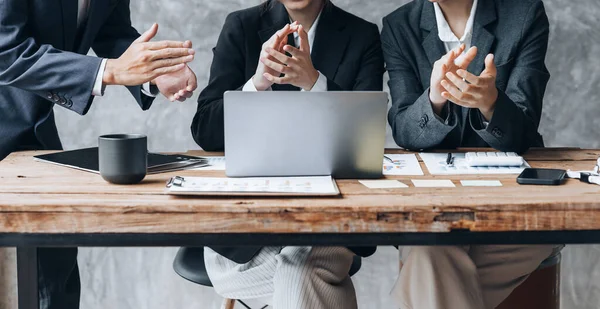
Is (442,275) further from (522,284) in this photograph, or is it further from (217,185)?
(217,185)

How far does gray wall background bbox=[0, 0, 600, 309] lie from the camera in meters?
3.03

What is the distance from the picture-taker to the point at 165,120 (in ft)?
10.3

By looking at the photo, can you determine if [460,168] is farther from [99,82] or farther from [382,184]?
[99,82]

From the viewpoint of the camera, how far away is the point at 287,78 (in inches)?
78.8

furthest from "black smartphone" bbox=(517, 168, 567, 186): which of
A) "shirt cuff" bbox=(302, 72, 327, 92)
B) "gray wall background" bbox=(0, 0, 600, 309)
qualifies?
"gray wall background" bbox=(0, 0, 600, 309)

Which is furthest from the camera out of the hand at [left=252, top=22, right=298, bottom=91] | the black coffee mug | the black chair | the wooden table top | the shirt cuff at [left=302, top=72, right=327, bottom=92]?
the shirt cuff at [left=302, top=72, right=327, bottom=92]

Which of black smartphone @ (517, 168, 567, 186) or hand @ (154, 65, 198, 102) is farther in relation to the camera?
hand @ (154, 65, 198, 102)

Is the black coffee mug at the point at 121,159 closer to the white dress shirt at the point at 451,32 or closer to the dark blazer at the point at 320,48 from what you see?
the dark blazer at the point at 320,48

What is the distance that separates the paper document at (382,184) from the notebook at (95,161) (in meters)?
0.46

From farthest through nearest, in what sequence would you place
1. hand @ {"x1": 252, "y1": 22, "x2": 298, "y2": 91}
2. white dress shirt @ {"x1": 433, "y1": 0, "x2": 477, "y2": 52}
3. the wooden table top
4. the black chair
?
white dress shirt @ {"x1": 433, "y1": 0, "x2": 477, "y2": 52} < the black chair < hand @ {"x1": 252, "y1": 22, "x2": 298, "y2": 91} < the wooden table top

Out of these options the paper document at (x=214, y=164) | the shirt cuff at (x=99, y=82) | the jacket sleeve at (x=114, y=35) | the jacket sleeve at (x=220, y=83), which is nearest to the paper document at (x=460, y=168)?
the paper document at (x=214, y=164)

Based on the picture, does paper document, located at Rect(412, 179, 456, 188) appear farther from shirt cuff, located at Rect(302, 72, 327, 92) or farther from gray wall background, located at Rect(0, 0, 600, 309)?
gray wall background, located at Rect(0, 0, 600, 309)

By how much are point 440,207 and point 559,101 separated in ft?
6.42

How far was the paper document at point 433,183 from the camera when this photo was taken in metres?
1.51
